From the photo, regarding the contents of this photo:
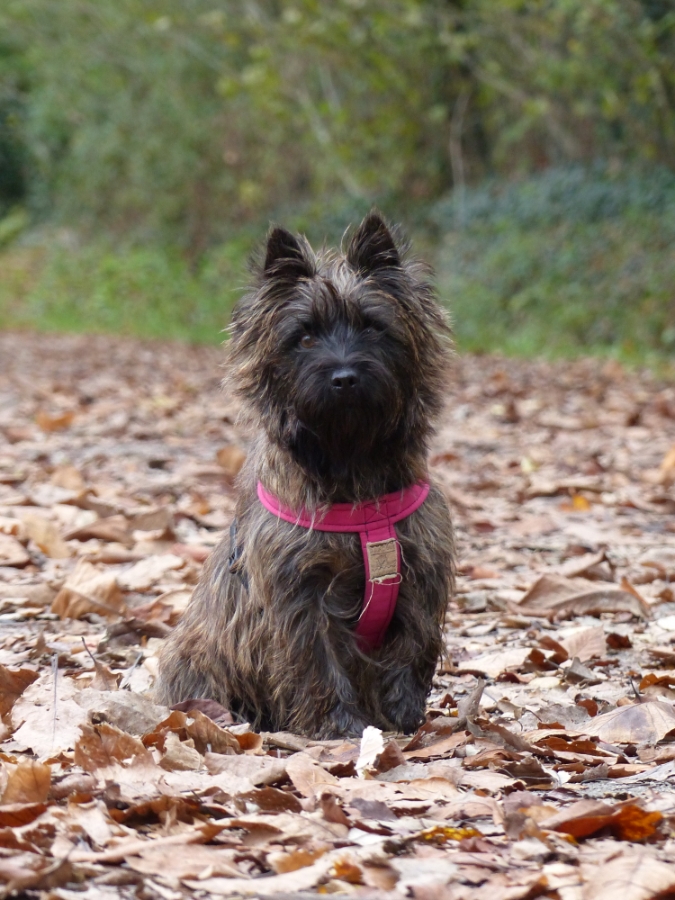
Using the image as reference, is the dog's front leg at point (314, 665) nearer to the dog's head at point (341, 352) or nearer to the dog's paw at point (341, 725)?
the dog's paw at point (341, 725)

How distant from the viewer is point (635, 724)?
357 centimetres

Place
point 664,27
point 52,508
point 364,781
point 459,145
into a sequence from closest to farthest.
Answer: point 364,781, point 52,508, point 664,27, point 459,145

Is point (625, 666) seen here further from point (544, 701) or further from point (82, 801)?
point (82, 801)

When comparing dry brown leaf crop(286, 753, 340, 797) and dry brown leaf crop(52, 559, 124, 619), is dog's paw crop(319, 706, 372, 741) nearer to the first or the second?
dry brown leaf crop(286, 753, 340, 797)

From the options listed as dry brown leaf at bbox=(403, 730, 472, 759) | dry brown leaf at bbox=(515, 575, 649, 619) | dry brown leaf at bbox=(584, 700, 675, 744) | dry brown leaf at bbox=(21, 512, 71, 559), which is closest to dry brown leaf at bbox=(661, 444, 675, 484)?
dry brown leaf at bbox=(515, 575, 649, 619)

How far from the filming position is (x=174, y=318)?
2861 centimetres

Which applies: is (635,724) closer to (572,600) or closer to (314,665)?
(314,665)

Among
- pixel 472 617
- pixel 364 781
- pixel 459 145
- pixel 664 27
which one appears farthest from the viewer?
pixel 459 145

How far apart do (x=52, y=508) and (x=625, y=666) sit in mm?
3510

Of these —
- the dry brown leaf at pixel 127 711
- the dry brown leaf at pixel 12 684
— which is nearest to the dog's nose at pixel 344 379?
the dry brown leaf at pixel 127 711

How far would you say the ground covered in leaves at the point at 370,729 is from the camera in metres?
2.56

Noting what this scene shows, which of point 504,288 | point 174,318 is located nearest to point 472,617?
point 504,288

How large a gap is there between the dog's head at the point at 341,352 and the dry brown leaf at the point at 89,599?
1.47 m

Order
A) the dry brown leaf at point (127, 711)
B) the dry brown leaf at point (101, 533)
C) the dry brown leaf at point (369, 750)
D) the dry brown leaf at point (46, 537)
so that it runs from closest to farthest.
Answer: the dry brown leaf at point (369, 750), the dry brown leaf at point (127, 711), the dry brown leaf at point (46, 537), the dry brown leaf at point (101, 533)
